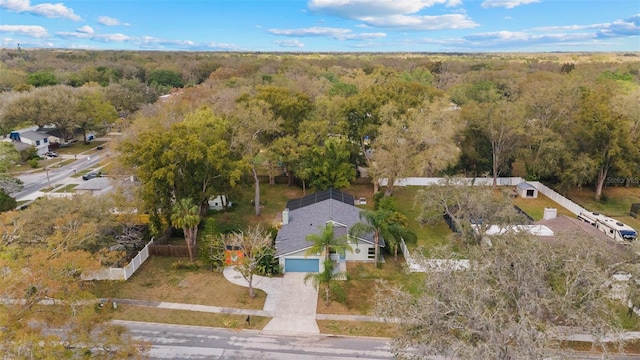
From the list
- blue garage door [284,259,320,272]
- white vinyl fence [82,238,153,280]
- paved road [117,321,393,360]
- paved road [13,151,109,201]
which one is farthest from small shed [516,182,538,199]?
paved road [13,151,109,201]

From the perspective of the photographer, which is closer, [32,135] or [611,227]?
[611,227]

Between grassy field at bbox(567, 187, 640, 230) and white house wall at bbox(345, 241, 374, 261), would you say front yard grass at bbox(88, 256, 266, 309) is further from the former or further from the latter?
grassy field at bbox(567, 187, 640, 230)

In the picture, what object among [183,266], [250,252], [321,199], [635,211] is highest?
[321,199]

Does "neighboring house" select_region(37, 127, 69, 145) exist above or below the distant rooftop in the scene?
above

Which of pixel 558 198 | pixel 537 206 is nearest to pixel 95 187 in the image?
pixel 537 206

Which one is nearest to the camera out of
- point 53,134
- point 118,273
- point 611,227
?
point 118,273

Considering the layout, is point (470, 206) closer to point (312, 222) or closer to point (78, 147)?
point (312, 222)

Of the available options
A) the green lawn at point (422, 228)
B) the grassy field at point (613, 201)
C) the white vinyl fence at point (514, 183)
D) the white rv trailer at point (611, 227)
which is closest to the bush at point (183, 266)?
the green lawn at point (422, 228)

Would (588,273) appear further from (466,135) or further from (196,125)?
(466,135)
